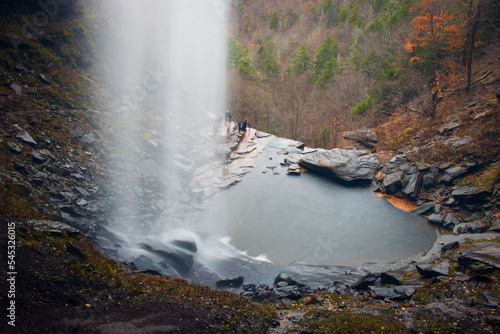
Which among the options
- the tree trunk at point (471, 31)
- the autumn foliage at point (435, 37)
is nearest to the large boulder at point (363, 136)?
the tree trunk at point (471, 31)

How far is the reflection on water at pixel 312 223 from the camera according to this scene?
39.5 ft

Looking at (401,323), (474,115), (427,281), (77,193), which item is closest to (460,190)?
(474,115)

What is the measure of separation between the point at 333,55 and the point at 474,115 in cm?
2821

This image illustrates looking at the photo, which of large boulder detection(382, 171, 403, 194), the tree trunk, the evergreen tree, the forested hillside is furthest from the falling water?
the evergreen tree

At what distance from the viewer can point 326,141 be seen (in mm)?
27828

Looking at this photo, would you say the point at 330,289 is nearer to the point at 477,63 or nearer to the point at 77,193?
the point at 77,193

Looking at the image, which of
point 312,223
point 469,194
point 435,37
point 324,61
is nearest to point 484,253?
point 469,194

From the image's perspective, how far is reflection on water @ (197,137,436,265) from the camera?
12.0 meters

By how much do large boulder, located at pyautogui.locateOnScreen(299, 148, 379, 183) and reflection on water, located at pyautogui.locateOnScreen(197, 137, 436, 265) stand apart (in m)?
0.72

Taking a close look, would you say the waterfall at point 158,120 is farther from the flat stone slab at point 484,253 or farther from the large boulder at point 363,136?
the large boulder at point 363,136

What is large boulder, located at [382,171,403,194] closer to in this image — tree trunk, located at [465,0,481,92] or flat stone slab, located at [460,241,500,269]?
flat stone slab, located at [460,241,500,269]

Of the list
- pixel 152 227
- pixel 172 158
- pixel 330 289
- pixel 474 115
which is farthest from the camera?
pixel 172 158

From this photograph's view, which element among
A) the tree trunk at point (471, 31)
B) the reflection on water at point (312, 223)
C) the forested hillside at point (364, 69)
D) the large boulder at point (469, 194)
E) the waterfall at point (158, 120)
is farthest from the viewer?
the forested hillside at point (364, 69)

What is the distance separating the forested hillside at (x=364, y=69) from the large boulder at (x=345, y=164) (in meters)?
7.53
